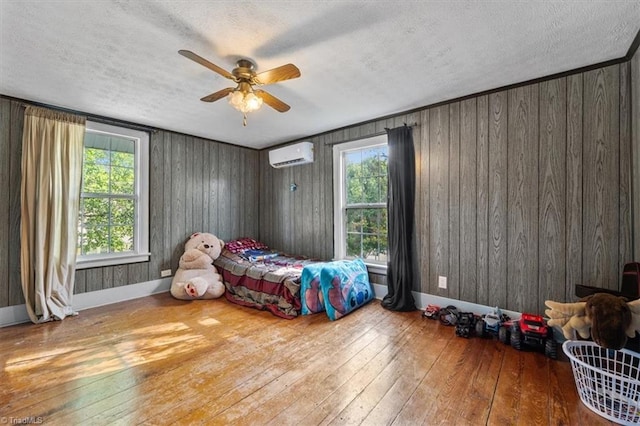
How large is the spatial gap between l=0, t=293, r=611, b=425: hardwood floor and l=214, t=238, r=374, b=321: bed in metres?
0.22

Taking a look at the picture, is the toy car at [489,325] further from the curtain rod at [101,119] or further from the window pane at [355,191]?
the curtain rod at [101,119]

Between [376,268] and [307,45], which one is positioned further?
[376,268]

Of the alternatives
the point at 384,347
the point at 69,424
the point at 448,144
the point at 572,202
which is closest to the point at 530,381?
the point at 384,347

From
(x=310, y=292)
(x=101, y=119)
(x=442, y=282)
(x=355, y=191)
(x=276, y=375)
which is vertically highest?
(x=101, y=119)

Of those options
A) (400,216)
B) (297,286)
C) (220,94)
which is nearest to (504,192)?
(400,216)

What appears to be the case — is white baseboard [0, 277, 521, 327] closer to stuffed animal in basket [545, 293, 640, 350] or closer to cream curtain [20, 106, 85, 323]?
cream curtain [20, 106, 85, 323]

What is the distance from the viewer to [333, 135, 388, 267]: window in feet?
11.4

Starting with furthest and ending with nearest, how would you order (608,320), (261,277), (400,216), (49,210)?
(261,277)
(400,216)
(49,210)
(608,320)

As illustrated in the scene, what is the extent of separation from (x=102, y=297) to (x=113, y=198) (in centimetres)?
124

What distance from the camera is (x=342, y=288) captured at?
9.47 ft

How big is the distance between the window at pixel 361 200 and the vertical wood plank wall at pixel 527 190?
1.48ft

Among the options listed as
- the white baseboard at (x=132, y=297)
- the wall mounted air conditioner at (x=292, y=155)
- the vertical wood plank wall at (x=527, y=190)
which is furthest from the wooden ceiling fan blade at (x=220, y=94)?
the white baseboard at (x=132, y=297)

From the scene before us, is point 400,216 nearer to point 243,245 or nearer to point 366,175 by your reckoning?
point 366,175

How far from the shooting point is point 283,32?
1.77 meters
